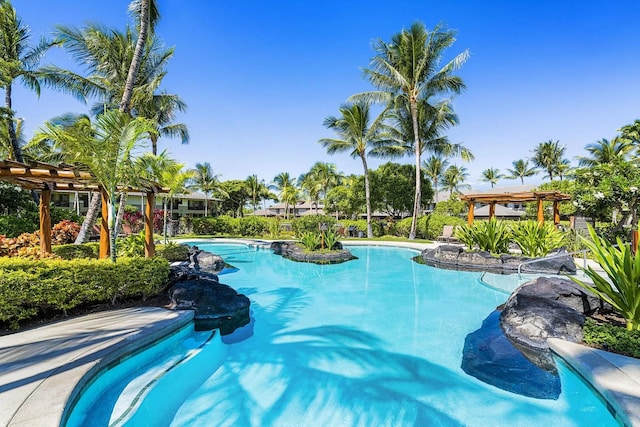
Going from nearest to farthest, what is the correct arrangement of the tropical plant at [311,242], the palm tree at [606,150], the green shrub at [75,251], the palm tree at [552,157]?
1. the green shrub at [75,251]
2. the tropical plant at [311,242]
3. the palm tree at [606,150]
4. the palm tree at [552,157]

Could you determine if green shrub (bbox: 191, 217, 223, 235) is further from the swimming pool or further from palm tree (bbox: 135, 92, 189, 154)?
the swimming pool

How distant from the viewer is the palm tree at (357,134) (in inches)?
859

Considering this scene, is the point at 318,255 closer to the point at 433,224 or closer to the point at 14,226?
the point at 14,226

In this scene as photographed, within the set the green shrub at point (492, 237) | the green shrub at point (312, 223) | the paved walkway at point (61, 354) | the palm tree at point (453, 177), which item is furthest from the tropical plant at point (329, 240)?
the palm tree at point (453, 177)

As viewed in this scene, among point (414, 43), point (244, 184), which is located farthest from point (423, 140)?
point (244, 184)

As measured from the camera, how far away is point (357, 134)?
2216 centimetres

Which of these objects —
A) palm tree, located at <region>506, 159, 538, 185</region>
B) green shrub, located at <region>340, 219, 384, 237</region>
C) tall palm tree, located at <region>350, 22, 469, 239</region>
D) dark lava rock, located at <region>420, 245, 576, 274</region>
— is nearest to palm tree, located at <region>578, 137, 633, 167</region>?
tall palm tree, located at <region>350, 22, 469, 239</region>

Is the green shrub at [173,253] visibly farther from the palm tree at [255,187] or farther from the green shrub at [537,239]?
the palm tree at [255,187]

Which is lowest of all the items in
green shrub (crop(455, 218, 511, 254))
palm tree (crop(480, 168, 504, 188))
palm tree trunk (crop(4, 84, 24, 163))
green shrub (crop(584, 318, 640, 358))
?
green shrub (crop(584, 318, 640, 358))

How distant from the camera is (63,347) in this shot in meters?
3.62

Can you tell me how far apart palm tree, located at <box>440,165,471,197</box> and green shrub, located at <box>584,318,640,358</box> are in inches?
1962

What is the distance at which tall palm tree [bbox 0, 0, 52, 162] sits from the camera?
42.3 ft

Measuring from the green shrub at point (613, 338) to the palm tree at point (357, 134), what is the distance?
18112 millimetres

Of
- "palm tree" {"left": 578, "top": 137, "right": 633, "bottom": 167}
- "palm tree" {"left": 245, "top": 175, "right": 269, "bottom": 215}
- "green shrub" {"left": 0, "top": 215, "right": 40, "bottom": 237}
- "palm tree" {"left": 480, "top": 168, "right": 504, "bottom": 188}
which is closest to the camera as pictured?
"green shrub" {"left": 0, "top": 215, "right": 40, "bottom": 237}
